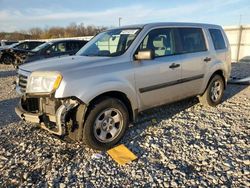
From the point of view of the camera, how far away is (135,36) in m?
4.16

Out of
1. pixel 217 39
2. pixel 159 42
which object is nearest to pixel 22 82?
pixel 159 42

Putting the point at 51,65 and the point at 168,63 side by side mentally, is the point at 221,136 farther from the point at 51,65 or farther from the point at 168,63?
the point at 51,65

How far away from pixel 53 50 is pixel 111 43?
7779 millimetres

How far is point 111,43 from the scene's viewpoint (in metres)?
4.45

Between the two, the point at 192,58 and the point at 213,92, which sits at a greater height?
the point at 192,58

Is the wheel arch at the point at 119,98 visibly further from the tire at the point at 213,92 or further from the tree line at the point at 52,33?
the tree line at the point at 52,33

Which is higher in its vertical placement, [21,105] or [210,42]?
[210,42]

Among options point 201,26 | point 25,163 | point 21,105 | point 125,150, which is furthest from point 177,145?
point 201,26

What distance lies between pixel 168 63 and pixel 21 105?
101 inches

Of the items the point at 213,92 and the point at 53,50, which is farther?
the point at 53,50

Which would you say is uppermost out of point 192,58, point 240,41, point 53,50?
point 240,41

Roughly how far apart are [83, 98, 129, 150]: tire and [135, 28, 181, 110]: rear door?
0.50m

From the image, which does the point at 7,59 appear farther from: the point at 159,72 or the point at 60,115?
the point at 60,115

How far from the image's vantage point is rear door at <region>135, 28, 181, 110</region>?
4.12 m
